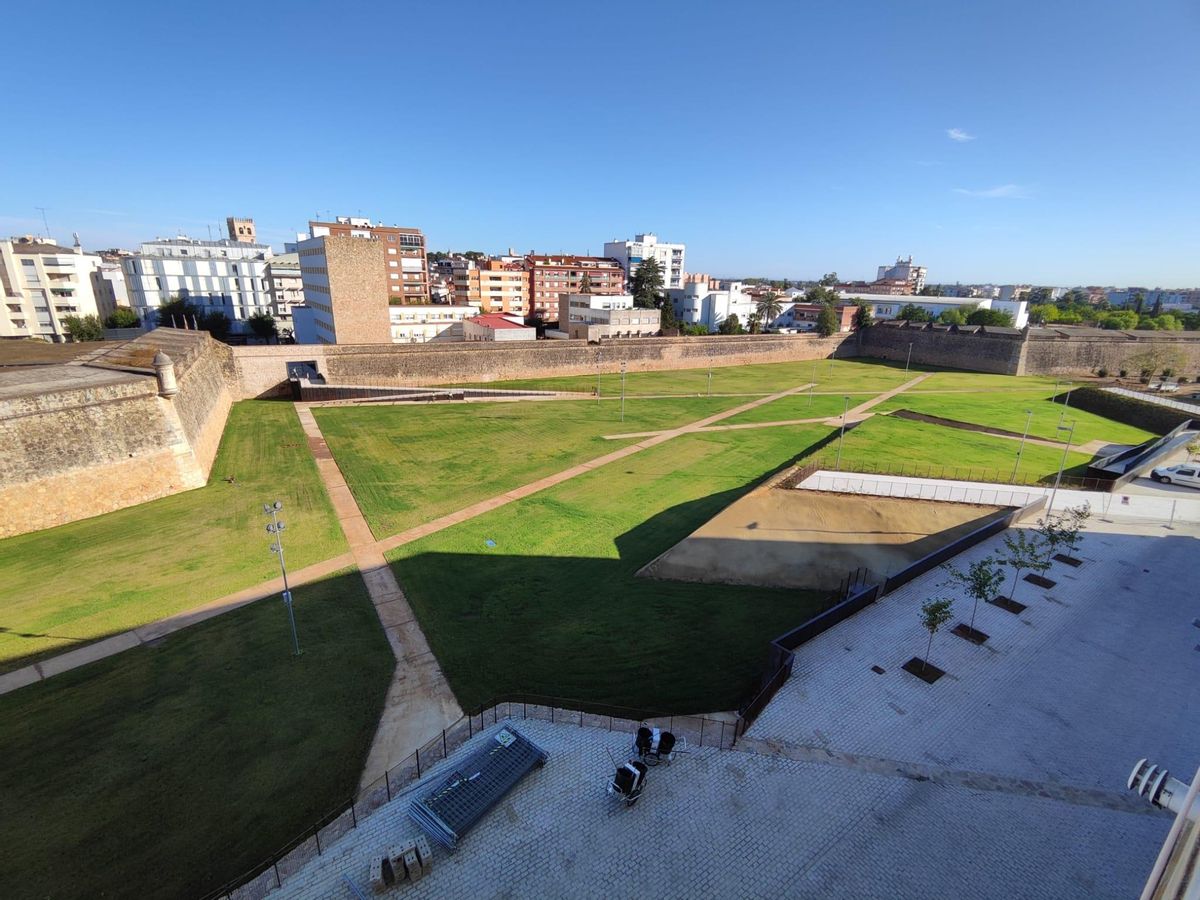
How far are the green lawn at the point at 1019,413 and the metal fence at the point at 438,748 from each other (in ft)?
124

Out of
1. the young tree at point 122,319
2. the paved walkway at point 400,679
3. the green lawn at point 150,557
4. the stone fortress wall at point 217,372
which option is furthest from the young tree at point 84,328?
the paved walkway at point 400,679

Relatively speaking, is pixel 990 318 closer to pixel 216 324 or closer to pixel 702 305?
pixel 702 305

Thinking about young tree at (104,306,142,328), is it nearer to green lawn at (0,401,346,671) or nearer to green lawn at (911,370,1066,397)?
green lawn at (0,401,346,671)

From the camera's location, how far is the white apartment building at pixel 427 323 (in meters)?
66.7

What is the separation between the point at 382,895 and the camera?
838 centimetres

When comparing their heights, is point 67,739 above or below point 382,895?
below

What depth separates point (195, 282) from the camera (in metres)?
74.2

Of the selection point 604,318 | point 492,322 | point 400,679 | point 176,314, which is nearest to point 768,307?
point 604,318

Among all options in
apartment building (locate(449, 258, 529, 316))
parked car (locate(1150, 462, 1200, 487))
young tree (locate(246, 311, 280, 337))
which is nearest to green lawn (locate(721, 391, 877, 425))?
parked car (locate(1150, 462, 1200, 487))

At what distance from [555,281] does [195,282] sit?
173 feet

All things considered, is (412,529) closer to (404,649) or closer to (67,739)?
(404,649)

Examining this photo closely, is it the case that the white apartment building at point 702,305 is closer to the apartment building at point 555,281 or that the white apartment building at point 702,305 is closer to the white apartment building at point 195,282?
the apartment building at point 555,281

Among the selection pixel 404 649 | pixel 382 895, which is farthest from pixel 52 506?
pixel 382 895

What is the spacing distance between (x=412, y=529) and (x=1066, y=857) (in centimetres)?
2101
